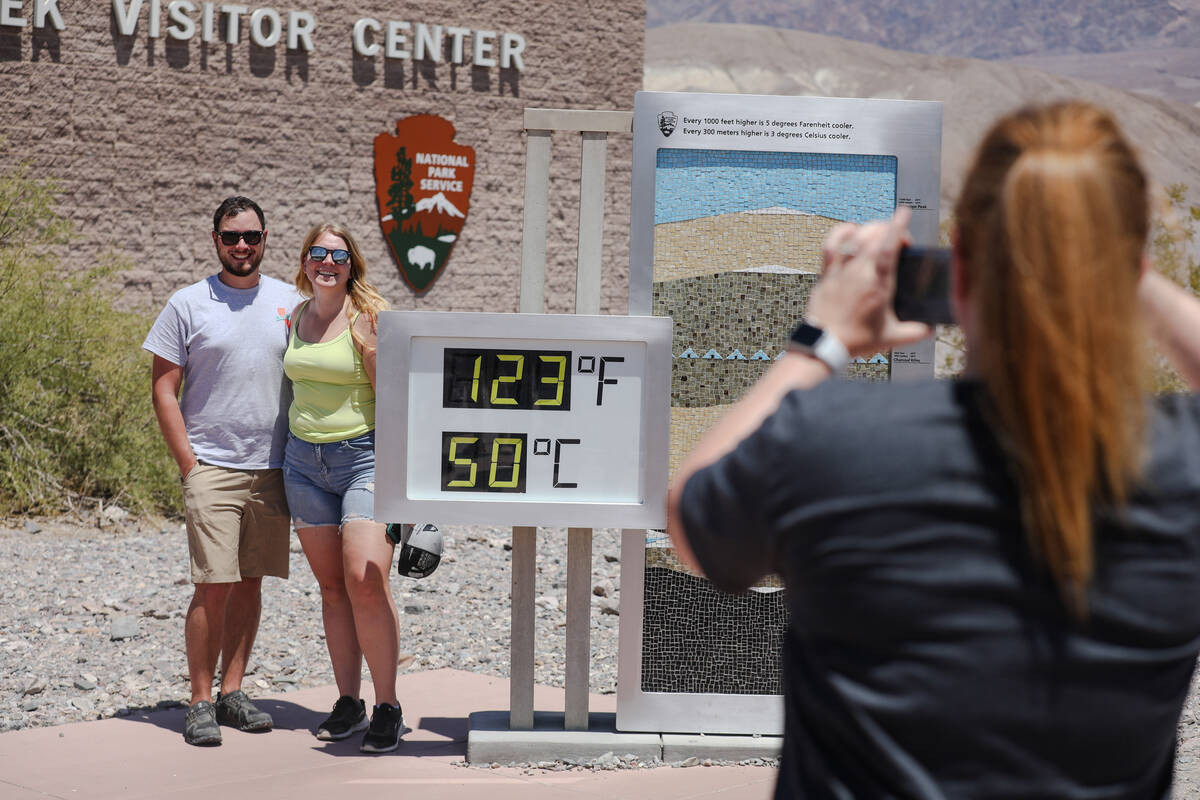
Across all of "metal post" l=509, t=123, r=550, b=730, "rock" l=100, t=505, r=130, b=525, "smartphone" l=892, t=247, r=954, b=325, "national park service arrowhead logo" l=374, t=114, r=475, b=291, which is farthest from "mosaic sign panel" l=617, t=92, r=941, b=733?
"national park service arrowhead logo" l=374, t=114, r=475, b=291

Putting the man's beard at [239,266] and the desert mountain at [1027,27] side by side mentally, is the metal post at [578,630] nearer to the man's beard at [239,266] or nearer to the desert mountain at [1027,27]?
the man's beard at [239,266]

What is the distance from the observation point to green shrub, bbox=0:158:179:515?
9.66 metres

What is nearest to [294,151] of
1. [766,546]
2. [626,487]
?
[626,487]

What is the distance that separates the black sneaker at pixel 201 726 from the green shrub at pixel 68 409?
5.33 metres

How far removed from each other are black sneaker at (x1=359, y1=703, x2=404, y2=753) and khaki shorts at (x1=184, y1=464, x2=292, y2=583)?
648 mm

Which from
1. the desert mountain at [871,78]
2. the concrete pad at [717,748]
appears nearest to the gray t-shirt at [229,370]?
the concrete pad at [717,748]

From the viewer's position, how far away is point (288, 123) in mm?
15320

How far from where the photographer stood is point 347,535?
14.9 feet

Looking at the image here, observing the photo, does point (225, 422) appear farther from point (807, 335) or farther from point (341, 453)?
point (807, 335)

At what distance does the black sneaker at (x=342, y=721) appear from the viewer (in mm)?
4863

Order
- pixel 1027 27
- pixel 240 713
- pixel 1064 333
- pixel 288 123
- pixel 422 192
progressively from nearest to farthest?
1. pixel 1064 333
2. pixel 240 713
3. pixel 288 123
4. pixel 422 192
5. pixel 1027 27

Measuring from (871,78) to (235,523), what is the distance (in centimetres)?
7038

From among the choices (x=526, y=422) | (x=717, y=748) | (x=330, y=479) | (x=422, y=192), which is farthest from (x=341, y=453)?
(x=422, y=192)

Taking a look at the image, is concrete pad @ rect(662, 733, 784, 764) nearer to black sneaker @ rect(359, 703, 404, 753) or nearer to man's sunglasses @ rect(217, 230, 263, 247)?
black sneaker @ rect(359, 703, 404, 753)
